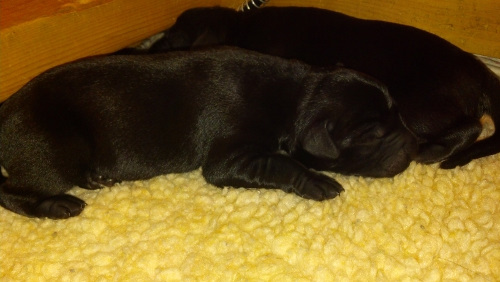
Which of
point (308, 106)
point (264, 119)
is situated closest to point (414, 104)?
point (308, 106)

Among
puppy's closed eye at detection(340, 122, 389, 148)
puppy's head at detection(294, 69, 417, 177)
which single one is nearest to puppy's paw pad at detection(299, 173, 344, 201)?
puppy's head at detection(294, 69, 417, 177)

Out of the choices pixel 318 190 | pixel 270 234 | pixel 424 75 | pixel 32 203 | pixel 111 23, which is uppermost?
pixel 111 23

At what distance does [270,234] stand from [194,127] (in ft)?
2.50

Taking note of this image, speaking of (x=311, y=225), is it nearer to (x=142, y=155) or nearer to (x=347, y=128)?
(x=347, y=128)

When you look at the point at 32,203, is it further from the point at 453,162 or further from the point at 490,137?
the point at 490,137

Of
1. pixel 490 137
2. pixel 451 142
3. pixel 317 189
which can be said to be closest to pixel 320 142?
pixel 317 189

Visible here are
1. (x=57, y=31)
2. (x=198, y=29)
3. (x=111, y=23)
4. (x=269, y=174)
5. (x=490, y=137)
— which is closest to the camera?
(x=269, y=174)

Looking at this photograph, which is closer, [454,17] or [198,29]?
[454,17]

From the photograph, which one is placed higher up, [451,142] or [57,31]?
[57,31]

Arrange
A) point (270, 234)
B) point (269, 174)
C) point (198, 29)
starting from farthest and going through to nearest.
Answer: point (198, 29)
point (269, 174)
point (270, 234)

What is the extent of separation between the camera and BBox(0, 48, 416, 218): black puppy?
2805 mm

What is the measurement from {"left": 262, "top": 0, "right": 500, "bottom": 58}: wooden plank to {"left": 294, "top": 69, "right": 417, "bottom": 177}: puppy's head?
1.32 meters

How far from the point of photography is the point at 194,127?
3.04 meters

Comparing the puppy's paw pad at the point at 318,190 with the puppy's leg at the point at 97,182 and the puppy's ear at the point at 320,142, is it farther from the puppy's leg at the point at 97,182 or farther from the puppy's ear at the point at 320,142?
the puppy's leg at the point at 97,182
